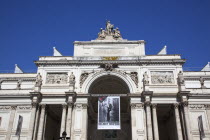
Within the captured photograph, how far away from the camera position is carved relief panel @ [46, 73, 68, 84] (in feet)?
96.3

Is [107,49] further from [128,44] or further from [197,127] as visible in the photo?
[197,127]

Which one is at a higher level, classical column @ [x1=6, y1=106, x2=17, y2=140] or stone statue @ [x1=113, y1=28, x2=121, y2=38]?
stone statue @ [x1=113, y1=28, x2=121, y2=38]

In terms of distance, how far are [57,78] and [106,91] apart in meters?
7.27

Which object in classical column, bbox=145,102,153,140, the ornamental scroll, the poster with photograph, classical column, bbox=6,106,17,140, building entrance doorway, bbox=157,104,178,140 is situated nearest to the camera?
classical column, bbox=145,102,153,140

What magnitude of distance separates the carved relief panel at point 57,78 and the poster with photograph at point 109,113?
5.41m

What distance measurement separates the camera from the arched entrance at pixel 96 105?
3038 centimetres

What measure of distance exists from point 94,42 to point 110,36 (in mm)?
2606

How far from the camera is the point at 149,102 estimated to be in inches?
1054

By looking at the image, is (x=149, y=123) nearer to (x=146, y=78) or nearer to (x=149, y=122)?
(x=149, y=122)

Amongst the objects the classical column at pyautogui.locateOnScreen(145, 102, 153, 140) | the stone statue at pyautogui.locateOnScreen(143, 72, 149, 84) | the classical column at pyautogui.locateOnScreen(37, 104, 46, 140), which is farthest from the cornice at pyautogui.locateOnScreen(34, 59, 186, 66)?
the classical column at pyautogui.locateOnScreen(37, 104, 46, 140)

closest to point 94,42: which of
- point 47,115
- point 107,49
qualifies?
point 107,49

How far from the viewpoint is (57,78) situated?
29.6 meters

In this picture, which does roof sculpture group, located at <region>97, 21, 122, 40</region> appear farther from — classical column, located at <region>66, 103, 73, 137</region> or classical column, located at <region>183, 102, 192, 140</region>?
classical column, located at <region>183, 102, 192, 140</region>

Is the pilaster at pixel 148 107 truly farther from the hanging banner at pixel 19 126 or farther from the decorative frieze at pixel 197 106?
the hanging banner at pixel 19 126
